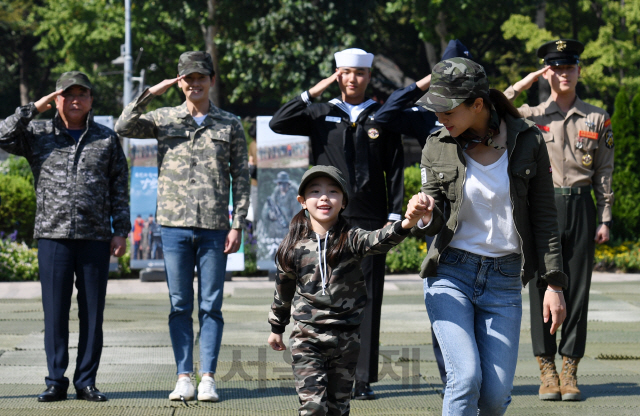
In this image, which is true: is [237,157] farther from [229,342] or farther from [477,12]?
[477,12]

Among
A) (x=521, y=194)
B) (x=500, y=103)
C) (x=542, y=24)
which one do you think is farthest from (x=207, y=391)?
(x=542, y=24)

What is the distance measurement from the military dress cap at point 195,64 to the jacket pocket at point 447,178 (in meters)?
2.52

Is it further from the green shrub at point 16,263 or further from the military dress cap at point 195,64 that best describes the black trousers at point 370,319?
the green shrub at point 16,263

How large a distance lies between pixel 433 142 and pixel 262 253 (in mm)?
9551

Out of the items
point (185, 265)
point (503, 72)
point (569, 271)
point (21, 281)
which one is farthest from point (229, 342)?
point (503, 72)

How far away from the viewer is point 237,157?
20.1 ft

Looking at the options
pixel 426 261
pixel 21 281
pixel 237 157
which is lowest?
pixel 21 281

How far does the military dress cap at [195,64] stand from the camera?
586 centimetres

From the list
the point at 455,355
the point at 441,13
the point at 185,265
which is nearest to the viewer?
the point at 455,355

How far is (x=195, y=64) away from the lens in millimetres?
5875

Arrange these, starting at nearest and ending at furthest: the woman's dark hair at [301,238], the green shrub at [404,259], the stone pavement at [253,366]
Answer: the woman's dark hair at [301,238] → the stone pavement at [253,366] → the green shrub at [404,259]

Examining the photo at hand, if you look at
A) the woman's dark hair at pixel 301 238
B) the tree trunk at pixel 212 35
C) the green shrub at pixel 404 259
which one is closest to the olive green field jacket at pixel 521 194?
the woman's dark hair at pixel 301 238

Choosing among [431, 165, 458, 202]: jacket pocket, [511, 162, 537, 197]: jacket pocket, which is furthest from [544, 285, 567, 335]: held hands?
[431, 165, 458, 202]: jacket pocket

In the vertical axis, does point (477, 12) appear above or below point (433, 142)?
above
